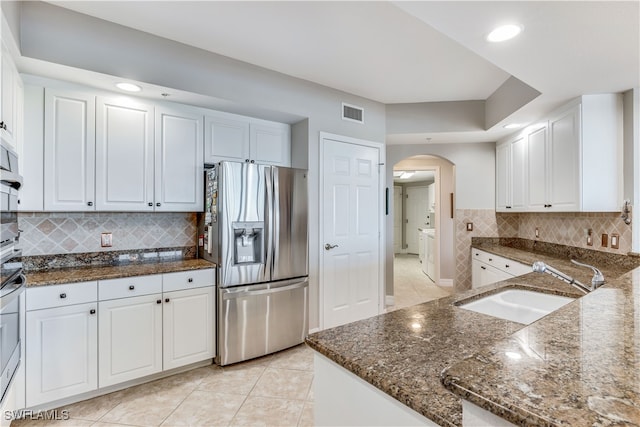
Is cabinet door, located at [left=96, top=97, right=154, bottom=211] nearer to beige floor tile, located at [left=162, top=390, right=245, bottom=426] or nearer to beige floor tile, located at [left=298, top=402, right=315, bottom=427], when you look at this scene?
beige floor tile, located at [left=162, top=390, right=245, bottom=426]

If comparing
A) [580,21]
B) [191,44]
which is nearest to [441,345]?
[580,21]

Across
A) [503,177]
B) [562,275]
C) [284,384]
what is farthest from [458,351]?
[503,177]

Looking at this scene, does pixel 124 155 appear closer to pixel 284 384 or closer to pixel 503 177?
pixel 284 384

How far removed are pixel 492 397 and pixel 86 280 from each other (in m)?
2.43

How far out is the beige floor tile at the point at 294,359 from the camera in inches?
104

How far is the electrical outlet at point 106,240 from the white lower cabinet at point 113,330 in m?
0.59

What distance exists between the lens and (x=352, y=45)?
7.99ft

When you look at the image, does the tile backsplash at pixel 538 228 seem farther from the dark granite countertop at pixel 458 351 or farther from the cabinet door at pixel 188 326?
the cabinet door at pixel 188 326

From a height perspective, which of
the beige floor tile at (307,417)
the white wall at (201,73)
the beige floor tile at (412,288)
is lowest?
the beige floor tile at (307,417)

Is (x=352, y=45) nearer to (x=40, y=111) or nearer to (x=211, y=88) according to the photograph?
(x=211, y=88)

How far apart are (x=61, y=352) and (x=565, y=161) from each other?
4138mm

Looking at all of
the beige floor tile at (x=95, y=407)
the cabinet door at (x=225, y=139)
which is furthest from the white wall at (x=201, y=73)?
the beige floor tile at (x=95, y=407)

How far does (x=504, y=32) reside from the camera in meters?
1.67

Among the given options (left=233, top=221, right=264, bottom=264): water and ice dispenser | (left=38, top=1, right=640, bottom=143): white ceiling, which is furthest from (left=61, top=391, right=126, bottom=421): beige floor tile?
(left=38, top=1, right=640, bottom=143): white ceiling
